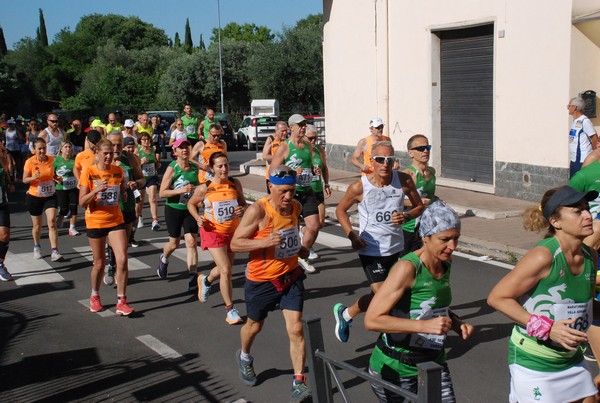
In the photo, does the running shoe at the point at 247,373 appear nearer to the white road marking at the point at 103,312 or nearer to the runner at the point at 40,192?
the white road marking at the point at 103,312

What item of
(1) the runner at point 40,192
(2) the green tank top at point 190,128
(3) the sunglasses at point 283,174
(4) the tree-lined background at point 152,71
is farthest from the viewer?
(4) the tree-lined background at point 152,71

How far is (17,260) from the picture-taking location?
11648mm

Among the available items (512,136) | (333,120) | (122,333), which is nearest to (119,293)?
(122,333)

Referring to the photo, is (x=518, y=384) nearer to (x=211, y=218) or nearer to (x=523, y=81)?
(x=211, y=218)

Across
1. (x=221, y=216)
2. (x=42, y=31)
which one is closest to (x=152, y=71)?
(x=42, y=31)

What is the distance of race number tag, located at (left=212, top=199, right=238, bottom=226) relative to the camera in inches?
319

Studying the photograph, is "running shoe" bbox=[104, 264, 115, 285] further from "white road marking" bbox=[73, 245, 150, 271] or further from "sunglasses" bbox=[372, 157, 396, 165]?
"sunglasses" bbox=[372, 157, 396, 165]

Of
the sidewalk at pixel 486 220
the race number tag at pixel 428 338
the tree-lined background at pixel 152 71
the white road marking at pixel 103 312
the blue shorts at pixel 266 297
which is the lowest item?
the white road marking at pixel 103 312

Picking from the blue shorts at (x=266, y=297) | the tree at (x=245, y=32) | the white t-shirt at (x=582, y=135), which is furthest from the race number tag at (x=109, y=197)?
the tree at (x=245, y=32)

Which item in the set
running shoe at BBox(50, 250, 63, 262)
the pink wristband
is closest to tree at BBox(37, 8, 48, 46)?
running shoe at BBox(50, 250, 63, 262)

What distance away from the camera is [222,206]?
26.6 feet

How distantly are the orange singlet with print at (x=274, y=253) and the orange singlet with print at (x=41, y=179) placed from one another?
6463mm

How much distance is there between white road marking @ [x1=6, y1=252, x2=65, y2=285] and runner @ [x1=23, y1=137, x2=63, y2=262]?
0.78 feet

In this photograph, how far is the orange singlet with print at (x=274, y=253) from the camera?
19.7 ft
